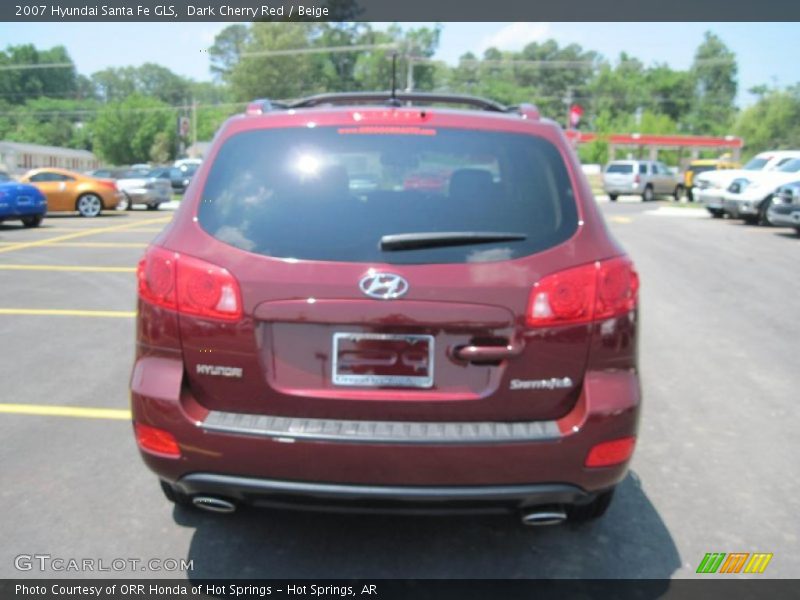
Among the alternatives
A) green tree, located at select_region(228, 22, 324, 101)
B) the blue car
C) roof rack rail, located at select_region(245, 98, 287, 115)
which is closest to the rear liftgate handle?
roof rack rail, located at select_region(245, 98, 287, 115)

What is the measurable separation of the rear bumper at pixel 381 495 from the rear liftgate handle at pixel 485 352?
452 mm

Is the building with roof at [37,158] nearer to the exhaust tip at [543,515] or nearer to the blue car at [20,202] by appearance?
the blue car at [20,202]

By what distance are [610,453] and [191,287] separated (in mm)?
1636

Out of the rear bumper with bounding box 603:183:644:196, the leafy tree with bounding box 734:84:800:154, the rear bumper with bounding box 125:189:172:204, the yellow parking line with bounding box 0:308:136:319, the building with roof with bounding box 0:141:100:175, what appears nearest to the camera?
the yellow parking line with bounding box 0:308:136:319

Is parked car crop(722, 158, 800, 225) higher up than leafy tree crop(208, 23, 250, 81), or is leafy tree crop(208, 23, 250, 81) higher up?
leafy tree crop(208, 23, 250, 81)

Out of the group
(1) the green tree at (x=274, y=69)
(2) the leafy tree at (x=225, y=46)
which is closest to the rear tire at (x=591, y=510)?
(1) the green tree at (x=274, y=69)

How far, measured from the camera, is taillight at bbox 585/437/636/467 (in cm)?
287

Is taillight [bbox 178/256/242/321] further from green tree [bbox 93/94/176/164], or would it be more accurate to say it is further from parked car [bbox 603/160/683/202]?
green tree [bbox 93/94/176/164]

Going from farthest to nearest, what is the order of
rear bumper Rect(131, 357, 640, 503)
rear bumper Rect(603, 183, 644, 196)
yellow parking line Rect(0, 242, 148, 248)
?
rear bumper Rect(603, 183, 644, 196)
yellow parking line Rect(0, 242, 148, 248)
rear bumper Rect(131, 357, 640, 503)

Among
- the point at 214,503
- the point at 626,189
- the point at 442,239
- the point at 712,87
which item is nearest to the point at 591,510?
the point at 442,239

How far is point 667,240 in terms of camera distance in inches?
627

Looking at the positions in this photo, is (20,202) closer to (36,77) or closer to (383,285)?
(383,285)

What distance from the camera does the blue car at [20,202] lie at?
1739cm

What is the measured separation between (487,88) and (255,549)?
118895 mm
